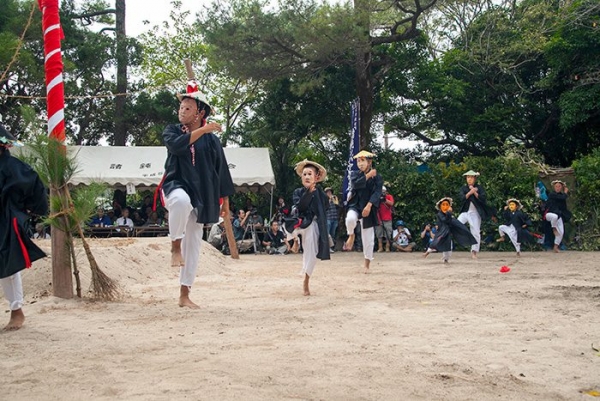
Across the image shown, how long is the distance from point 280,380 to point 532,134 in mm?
22679

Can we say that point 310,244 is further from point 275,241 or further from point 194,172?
point 275,241

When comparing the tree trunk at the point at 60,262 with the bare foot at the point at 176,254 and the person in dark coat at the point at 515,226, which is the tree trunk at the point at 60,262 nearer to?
the bare foot at the point at 176,254

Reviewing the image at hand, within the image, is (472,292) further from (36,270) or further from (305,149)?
(305,149)

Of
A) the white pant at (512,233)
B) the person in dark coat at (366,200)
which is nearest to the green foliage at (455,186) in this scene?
the white pant at (512,233)

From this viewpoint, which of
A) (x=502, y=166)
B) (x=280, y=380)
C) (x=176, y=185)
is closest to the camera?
(x=280, y=380)

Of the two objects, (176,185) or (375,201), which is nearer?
(176,185)

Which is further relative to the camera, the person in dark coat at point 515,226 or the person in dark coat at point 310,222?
the person in dark coat at point 515,226

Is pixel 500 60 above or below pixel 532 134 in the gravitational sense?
above

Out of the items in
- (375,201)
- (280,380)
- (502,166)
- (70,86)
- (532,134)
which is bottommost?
(280,380)

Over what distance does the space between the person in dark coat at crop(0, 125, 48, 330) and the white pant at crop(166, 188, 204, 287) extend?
50.6 inches

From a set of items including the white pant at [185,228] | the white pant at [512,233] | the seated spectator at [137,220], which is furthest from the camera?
the seated spectator at [137,220]

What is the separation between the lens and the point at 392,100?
81.3 ft

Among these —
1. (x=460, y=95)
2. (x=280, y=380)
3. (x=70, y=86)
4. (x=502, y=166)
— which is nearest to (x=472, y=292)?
(x=280, y=380)

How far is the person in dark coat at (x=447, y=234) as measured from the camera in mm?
14211
